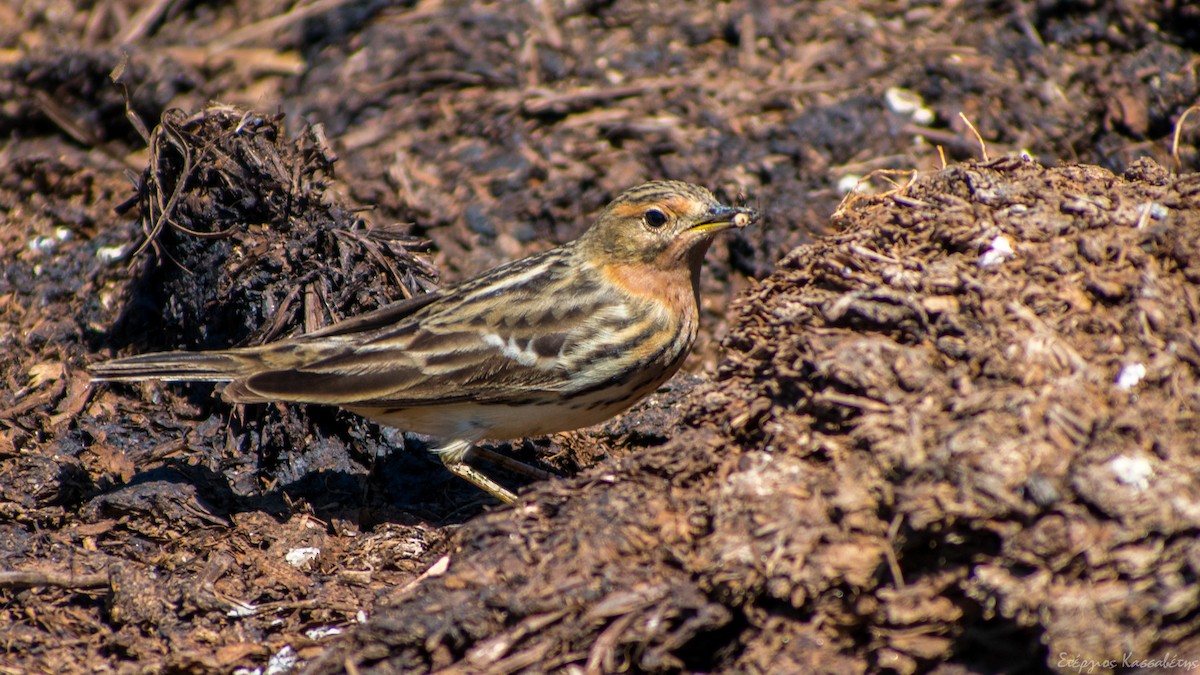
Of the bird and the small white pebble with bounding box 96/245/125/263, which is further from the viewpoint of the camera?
the small white pebble with bounding box 96/245/125/263

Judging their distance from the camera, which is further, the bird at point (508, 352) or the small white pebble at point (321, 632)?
the bird at point (508, 352)

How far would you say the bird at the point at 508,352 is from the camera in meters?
6.53

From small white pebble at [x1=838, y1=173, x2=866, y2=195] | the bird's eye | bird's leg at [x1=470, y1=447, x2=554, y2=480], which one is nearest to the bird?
the bird's eye

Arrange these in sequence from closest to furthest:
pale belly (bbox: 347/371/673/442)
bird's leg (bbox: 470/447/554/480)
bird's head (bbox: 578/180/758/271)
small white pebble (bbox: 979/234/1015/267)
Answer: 1. small white pebble (bbox: 979/234/1015/267)
2. pale belly (bbox: 347/371/673/442)
3. bird's head (bbox: 578/180/758/271)
4. bird's leg (bbox: 470/447/554/480)

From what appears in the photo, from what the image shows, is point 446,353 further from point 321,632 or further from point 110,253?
point 110,253

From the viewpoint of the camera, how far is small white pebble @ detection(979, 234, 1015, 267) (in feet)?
16.3

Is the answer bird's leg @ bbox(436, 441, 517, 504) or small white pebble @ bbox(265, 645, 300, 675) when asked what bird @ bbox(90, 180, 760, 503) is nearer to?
bird's leg @ bbox(436, 441, 517, 504)

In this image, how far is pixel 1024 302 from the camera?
4742 millimetres

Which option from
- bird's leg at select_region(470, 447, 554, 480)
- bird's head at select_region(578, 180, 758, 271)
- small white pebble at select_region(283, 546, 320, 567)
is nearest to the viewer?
small white pebble at select_region(283, 546, 320, 567)

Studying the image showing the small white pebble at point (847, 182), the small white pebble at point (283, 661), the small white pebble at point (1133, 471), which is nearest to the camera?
the small white pebble at point (1133, 471)

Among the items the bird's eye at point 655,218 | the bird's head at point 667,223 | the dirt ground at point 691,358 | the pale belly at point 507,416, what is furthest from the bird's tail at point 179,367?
the bird's eye at point 655,218

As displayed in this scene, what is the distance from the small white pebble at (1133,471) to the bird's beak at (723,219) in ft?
10.2

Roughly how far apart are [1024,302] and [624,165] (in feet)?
17.8

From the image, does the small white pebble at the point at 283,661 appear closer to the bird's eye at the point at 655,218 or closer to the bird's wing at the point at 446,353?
the bird's wing at the point at 446,353
